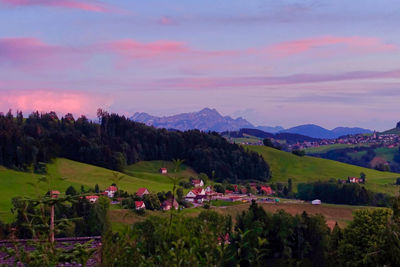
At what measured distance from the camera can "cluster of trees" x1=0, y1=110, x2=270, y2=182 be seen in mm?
141375

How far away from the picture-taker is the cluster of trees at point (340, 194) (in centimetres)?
13246

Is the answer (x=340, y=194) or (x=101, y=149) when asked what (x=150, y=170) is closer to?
(x=101, y=149)

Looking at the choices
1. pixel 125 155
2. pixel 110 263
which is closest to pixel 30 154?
pixel 125 155

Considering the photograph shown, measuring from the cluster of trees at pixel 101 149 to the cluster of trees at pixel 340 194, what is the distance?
101 ft

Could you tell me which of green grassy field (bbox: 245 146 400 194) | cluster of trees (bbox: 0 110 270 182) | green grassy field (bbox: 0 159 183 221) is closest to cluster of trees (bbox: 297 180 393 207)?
green grassy field (bbox: 245 146 400 194)

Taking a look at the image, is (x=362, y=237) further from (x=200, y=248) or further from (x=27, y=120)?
(x=27, y=120)

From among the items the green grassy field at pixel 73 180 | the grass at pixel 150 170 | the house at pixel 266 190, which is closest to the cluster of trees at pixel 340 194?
the house at pixel 266 190

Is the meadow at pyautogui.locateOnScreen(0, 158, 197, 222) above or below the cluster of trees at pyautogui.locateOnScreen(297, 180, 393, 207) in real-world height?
above

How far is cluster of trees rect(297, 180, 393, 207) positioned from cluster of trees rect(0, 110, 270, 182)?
3077 cm

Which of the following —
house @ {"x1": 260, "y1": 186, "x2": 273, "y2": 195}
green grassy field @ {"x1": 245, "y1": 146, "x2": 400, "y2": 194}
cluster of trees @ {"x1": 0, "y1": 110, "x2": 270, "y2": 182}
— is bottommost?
house @ {"x1": 260, "y1": 186, "x2": 273, "y2": 195}

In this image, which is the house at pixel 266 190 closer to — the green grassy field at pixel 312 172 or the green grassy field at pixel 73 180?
the green grassy field at pixel 312 172

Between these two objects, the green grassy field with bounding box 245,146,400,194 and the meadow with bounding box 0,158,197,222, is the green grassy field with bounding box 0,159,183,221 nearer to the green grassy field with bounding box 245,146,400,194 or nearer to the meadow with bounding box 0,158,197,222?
the meadow with bounding box 0,158,197,222

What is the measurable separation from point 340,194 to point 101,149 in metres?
86.1

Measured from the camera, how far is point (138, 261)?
7.02 m
